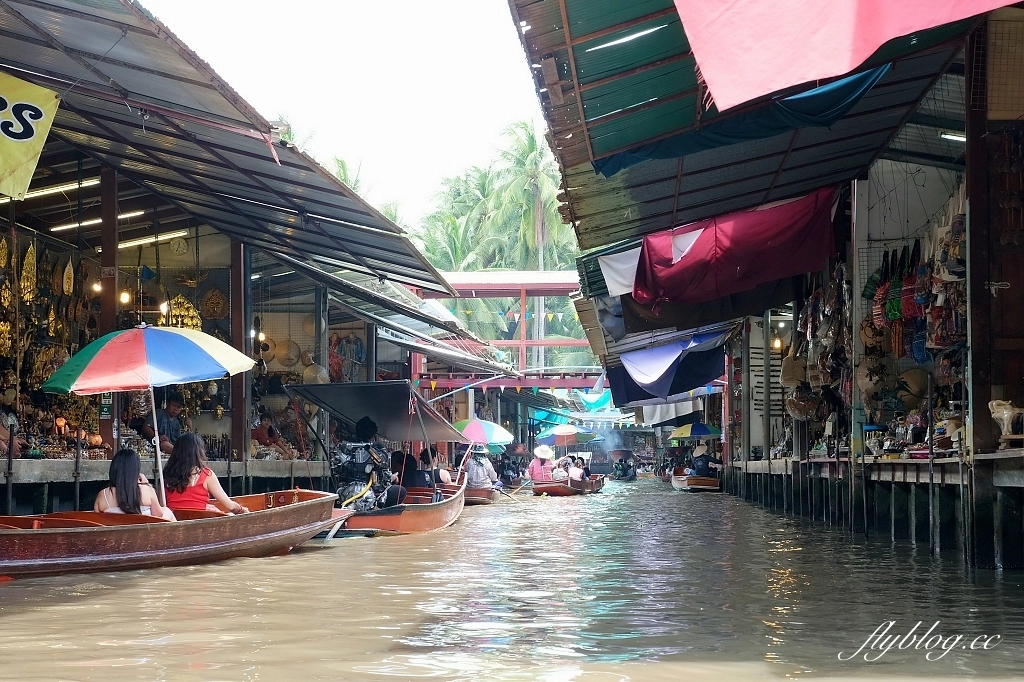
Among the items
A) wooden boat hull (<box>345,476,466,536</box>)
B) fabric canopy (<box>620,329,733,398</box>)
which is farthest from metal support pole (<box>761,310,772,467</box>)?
wooden boat hull (<box>345,476,466,536</box>)

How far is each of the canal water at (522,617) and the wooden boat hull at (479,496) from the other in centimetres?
1267

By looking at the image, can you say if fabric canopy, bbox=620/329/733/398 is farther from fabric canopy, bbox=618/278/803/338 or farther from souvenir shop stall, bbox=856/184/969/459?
souvenir shop stall, bbox=856/184/969/459

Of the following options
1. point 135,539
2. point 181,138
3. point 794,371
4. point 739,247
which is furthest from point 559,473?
point 135,539

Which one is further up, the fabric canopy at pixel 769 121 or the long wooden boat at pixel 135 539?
the fabric canopy at pixel 769 121

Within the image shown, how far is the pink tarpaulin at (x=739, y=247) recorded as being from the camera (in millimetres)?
14273

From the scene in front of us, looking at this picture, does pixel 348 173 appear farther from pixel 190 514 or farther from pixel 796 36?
pixel 796 36

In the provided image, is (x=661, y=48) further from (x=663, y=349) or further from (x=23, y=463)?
(x=663, y=349)

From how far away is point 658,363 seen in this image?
72.0 ft

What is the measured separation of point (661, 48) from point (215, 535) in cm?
537

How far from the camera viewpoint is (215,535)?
10070mm

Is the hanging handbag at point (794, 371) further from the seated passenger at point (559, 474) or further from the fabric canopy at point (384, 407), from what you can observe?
the seated passenger at point (559, 474)

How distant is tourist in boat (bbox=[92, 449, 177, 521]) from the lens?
981 centimetres

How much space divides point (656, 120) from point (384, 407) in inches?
384

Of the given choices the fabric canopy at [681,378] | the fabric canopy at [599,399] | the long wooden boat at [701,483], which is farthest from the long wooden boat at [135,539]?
the fabric canopy at [599,399]
